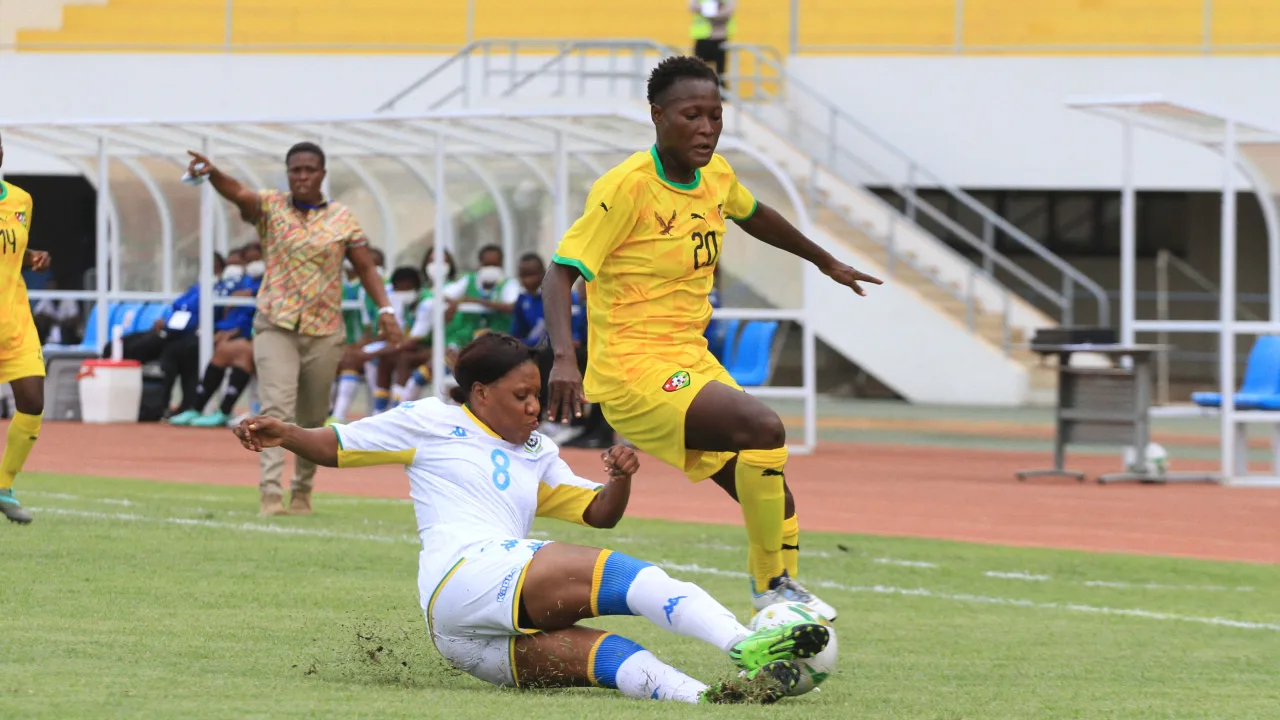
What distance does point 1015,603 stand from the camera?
9.56 metres

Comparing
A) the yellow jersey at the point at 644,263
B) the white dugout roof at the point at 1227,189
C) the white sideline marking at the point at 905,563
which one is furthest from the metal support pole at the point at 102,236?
the yellow jersey at the point at 644,263

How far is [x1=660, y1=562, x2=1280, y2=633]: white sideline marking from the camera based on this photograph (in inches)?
356

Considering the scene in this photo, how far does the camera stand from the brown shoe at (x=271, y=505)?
40.2 ft

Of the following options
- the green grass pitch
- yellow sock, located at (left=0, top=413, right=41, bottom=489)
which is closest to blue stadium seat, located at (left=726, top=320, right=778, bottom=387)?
the green grass pitch

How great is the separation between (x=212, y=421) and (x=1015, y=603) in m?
13.5

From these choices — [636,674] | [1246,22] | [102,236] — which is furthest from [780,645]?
[1246,22]

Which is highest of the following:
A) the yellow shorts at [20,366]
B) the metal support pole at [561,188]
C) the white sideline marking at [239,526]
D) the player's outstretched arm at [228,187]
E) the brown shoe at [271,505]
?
the metal support pole at [561,188]

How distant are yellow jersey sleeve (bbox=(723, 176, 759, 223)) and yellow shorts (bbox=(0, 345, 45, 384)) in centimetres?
459

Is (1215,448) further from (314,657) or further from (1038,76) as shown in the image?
(314,657)

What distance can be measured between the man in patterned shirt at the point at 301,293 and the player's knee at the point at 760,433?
4.95 meters

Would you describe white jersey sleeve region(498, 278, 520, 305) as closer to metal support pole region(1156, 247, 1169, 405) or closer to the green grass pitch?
the green grass pitch

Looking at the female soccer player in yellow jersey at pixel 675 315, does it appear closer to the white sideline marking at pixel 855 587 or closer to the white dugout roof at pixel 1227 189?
the white sideline marking at pixel 855 587

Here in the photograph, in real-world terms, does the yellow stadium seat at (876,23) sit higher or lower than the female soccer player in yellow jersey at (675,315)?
higher

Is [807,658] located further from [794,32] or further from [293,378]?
[794,32]
